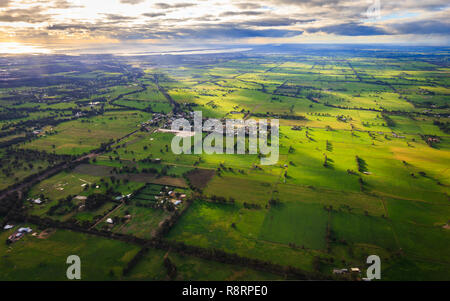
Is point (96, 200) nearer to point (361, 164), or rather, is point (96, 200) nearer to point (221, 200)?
point (221, 200)

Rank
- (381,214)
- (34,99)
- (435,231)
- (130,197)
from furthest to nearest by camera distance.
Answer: (34,99) → (130,197) → (381,214) → (435,231)

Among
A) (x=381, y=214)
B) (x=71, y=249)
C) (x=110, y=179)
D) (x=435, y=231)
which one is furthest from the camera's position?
(x=110, y=179)

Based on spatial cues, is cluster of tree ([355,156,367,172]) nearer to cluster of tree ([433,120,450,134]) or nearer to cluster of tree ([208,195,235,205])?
cluster of tree ([208,195,235,205])

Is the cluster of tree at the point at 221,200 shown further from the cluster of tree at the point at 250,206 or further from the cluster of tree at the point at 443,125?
the cluster of tree at the point at 443,125

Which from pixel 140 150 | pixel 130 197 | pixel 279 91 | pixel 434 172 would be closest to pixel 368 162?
pixel 434 172

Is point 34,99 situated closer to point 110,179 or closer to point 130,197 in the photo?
point 110,179

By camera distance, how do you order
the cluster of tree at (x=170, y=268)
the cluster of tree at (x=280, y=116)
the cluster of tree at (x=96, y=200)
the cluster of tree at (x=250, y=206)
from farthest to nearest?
the cluster of tree at (x=280, y=116) < the cluster of tree at (x=250, y=206) < the cluster of tree at (x=96, y=200) < the cluster of tree at (x=170, y=268)

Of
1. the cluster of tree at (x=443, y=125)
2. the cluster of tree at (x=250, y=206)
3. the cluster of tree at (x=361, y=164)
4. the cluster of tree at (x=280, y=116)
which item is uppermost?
the cluster of tree at (x=280, y=116)

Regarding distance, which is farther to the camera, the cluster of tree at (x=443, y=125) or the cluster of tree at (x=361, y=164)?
the cluster of tree at (x=443, y=125)

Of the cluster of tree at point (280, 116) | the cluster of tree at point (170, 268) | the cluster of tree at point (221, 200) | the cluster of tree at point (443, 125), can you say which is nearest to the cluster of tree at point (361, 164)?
the cluster of tree at point (221, 200)

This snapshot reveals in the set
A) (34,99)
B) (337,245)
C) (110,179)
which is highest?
(34,99)

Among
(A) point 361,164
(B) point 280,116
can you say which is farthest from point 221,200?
(B) point 280,116
